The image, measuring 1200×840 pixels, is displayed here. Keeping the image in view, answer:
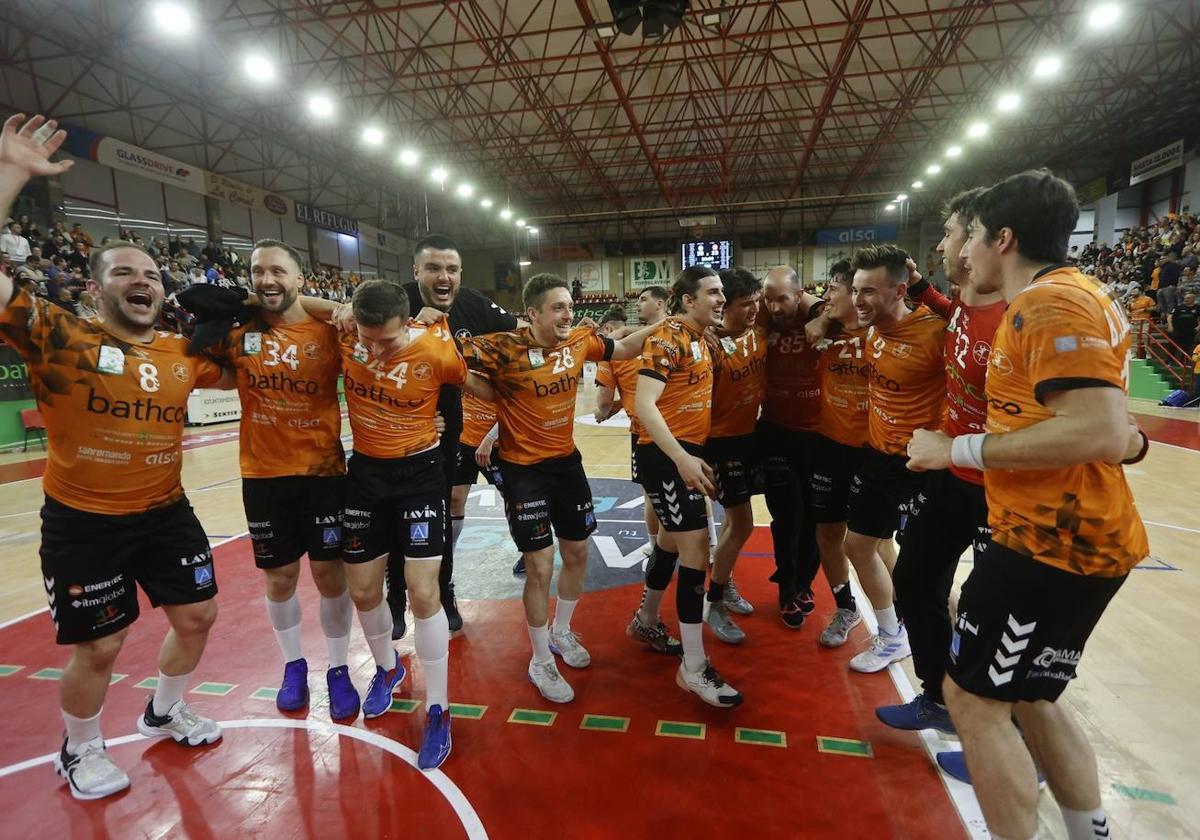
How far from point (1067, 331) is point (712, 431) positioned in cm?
269

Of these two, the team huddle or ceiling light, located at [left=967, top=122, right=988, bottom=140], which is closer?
the team huddle

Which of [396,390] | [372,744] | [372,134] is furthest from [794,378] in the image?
[372,134]

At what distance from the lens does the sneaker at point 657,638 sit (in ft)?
12.9

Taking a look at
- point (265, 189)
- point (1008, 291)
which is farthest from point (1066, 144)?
point (265, 189)

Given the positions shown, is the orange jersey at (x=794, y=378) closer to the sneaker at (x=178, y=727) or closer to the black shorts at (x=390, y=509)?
the black shorts at (x=390, y=509)

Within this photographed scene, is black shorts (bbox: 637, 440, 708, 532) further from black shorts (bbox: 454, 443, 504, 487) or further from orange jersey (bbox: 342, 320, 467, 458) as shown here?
black shorts (bbox: 454, 443, 504, 487)

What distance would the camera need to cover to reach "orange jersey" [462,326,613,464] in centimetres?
363

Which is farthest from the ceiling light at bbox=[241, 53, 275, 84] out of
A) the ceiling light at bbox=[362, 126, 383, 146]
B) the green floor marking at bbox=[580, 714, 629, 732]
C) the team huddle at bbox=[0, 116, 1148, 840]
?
the green floor marking at bbox=[580, 714, 629, 732]

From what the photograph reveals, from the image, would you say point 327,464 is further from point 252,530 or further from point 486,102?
point 486,102

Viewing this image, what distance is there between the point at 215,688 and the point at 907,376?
435 centimetres

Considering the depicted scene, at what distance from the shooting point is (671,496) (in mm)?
3514

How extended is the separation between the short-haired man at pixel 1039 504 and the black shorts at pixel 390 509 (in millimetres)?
2324

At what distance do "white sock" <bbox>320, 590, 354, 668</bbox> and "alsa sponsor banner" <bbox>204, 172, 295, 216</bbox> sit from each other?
23383mm

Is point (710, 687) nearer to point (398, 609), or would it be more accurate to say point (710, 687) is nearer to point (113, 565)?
point (398, 609)
